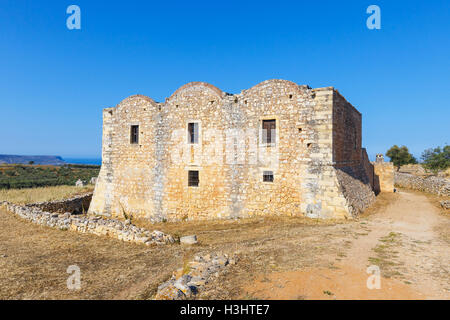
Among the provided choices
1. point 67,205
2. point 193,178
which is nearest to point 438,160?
point 193,178

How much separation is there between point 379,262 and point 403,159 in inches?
1925

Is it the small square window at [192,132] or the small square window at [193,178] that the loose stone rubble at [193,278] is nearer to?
the small square window at [193,178]

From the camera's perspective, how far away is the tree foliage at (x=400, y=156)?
4662 cm

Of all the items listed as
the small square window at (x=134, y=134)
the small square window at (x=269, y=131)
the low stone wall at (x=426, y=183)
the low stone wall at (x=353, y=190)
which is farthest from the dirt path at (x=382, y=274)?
the small square window at (x=134, y=134)

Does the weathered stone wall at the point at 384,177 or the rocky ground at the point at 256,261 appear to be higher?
the weathered stone wall at the point at 384,177

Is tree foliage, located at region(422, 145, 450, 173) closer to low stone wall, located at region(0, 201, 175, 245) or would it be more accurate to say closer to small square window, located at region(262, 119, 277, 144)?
small square window, located at region(262, 119, 277, 144)

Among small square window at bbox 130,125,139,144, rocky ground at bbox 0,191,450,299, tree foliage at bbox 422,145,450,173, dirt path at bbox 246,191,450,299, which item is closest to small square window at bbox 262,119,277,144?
rocky ground at bbox 0,191,450,299

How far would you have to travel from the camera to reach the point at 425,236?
9.09 meters

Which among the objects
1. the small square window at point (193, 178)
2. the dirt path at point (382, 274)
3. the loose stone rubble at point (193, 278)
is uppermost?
the small square window at point (193, 178)

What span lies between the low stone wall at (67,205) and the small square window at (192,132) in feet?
36.9

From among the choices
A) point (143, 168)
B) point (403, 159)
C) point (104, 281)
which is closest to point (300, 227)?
point (104, 281)

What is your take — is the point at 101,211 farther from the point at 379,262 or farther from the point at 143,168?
the point at 379,262

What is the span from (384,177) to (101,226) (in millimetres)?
22350

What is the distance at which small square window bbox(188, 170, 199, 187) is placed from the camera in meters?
15.5
